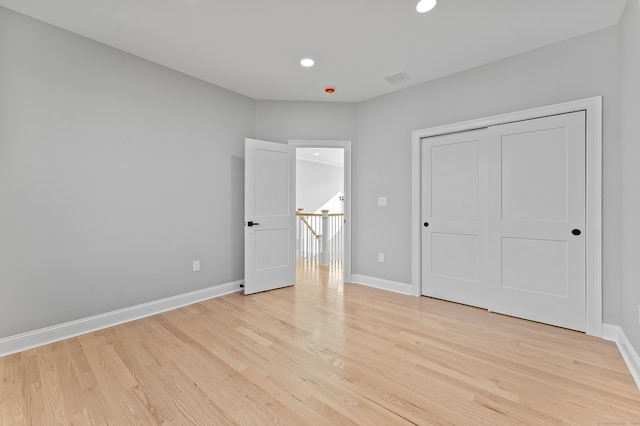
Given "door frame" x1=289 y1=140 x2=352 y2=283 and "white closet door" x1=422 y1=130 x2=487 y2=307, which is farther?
"door frame" x1=289 y1=140 x2=352 y2=283

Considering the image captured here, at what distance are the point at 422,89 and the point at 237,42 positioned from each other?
7.27ft

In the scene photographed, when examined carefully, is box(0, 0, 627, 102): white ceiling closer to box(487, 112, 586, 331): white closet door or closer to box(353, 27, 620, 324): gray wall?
box(353, 27, 620, 324): gray wall

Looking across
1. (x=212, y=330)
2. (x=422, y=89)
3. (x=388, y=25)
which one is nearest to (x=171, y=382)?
(x=212, y=330)

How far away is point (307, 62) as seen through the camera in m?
2.99

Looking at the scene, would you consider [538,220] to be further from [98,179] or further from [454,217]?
[98,179]

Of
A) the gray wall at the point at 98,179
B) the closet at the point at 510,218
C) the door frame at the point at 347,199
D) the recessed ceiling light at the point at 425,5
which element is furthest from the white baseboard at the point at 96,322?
the recessed ceiling light at the point at 425,5

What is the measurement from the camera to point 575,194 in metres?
2.55

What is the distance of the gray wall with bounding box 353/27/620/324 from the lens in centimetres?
239

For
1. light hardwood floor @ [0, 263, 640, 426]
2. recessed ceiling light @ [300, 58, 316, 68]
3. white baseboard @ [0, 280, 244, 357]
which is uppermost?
recessed ceiling light @ [300, 58, 316, 68]

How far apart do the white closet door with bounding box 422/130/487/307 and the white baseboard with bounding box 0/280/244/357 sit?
2.70 m

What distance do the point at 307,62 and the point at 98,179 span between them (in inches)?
91.2

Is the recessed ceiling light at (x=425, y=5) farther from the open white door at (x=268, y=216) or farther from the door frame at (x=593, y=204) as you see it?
the open white door at (x=268, y=216)

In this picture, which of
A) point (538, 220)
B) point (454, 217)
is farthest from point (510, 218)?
point (454, 217)

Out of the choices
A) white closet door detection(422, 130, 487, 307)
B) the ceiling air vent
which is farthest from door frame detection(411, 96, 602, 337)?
the ceiling air vent
